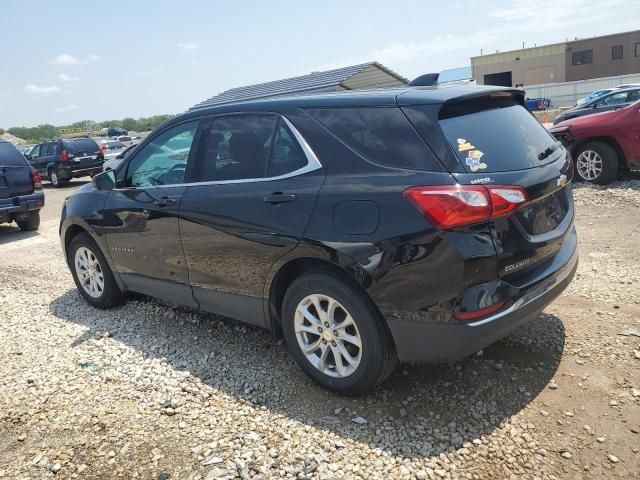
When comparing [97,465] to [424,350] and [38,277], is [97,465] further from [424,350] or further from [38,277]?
[38,277]

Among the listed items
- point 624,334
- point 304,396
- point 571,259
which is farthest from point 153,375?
point 624,334

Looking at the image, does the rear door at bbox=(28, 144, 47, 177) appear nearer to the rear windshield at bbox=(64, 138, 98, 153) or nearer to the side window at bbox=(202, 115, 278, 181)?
the rear windshield at bbox=(64, 138, 98, 153)

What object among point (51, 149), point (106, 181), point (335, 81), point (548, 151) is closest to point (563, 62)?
point (335, 81)

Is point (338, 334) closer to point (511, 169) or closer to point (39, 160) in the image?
point (511, 169)

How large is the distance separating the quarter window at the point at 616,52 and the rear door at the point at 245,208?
63876 mm

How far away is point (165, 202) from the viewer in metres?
4.04

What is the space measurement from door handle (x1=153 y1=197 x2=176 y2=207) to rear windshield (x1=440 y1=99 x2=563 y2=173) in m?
2.12

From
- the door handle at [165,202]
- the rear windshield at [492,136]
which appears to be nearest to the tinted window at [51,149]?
the door handle at [165,202]

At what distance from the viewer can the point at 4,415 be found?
340 cm

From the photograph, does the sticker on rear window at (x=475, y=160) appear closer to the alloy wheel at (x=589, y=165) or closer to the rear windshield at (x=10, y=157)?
the alloy wheel at (x=589, y=165)

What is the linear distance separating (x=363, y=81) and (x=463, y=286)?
49.0 ft

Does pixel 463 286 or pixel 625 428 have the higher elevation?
pixel 463 286

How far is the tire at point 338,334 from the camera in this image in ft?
9.68

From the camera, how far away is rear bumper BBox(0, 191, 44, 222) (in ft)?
29.8
